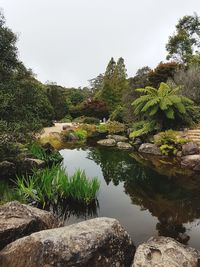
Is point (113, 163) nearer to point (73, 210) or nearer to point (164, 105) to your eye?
point (164, 105)

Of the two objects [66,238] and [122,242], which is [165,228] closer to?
[122,242]

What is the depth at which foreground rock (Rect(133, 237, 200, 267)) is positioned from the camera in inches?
127

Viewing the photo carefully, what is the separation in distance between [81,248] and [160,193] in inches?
165

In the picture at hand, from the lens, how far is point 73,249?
121 inches

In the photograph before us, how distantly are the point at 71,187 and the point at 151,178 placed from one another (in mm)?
3446

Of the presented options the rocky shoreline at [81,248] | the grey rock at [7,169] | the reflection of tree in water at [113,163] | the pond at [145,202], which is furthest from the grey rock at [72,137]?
the rocky shoreline at [81,248]

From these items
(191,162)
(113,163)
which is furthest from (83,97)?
(191,162)

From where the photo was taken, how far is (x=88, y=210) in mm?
5664

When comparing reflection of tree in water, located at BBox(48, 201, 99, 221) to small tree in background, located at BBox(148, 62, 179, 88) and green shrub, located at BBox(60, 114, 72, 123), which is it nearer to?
small tree in background, located at BBox(148, 62, 179, 88)

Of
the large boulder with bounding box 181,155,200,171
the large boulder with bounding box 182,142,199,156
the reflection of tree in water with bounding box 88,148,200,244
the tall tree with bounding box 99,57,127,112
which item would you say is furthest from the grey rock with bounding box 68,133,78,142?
the tall tree with bounding box 99,57,127,112

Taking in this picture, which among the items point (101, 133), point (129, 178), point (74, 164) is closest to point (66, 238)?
point (129, 178)

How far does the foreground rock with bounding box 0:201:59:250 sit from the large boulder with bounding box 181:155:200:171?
649 centimetres

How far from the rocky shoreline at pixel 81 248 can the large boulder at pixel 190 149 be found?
25.0ft

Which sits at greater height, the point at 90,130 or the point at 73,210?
the point at 90,130
